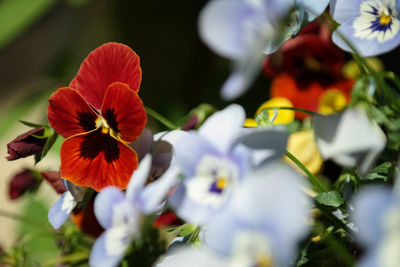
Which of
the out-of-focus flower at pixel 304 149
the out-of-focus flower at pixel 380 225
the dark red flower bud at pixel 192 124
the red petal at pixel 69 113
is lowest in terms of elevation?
the out-of-focus flower at pixel 304 149

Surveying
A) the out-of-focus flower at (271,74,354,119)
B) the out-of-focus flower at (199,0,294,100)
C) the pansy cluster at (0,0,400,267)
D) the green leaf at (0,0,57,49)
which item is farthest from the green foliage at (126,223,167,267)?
the green leaf at (0,0,57,49)

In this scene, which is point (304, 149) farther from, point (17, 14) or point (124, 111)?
point (17, 14)

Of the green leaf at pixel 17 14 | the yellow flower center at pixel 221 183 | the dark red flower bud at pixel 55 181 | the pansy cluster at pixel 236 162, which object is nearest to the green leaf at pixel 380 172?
the pansy cluster at pixel 236 162

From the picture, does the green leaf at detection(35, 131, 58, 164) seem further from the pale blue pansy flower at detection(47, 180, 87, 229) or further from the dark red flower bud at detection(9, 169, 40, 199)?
the dark red flower bud at detection(9, 169, 40, 199)

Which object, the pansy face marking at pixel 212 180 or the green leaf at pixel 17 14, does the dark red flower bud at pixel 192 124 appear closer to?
the pansy face marking at pixel 212 180

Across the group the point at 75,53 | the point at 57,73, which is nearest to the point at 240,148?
the point at 57,73

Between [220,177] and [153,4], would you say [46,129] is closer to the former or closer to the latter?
[220,177]
